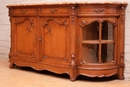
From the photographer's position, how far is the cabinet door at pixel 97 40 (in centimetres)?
288

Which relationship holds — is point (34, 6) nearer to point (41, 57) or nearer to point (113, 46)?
point (41, 57)

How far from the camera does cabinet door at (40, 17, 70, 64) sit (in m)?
2.98

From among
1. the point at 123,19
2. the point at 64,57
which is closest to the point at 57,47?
the point at 64,57

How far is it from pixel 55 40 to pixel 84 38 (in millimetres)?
386

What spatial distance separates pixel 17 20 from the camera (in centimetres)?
347

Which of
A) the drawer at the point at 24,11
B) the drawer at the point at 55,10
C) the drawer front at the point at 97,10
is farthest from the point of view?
the drawer at the point at 24,11

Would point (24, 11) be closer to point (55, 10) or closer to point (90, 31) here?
point (55, 10)

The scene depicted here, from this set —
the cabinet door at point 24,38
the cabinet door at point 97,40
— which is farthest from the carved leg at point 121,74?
the cabinet door at point 24,38

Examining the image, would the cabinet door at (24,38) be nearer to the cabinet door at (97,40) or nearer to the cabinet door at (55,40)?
the cabinet door at (55,40)

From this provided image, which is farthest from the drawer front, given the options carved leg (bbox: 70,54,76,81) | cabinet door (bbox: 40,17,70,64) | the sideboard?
carved leg (bbox: 70,54,76,81)

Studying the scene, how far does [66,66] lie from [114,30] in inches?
29.2

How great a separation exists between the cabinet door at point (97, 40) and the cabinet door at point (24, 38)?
2.31ft

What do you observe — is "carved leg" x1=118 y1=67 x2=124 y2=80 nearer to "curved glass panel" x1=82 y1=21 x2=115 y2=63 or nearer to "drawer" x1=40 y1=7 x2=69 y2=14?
"curved glass panel" x1=82 y1=21 x2=115 y2=63

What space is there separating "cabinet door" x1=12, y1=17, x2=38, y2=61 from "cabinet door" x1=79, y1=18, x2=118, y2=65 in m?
0.70
